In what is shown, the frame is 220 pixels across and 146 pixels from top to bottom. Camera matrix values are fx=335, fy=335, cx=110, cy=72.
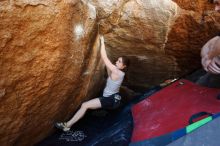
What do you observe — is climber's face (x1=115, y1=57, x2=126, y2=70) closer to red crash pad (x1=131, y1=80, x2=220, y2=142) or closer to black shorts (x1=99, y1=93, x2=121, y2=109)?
black shorts (x1=99, y1=93, x2=121, y2=109)

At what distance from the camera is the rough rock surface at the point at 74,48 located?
2.47 meters

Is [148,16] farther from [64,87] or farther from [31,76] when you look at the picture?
[31,76]

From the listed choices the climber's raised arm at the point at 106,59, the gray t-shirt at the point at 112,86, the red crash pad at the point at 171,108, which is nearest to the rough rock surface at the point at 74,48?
the climber's raised arm at the point at 106,59

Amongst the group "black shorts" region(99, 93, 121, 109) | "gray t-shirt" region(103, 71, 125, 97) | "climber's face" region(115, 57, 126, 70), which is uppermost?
"climber's face" region(115, 57, 126, 70)

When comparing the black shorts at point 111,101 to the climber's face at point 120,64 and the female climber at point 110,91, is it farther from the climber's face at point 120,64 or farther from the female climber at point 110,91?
the climber's face at point 120,64

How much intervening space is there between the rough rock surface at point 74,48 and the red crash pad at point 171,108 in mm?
504

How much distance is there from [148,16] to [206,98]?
965 mm

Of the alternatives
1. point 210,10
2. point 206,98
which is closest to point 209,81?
point 206,98

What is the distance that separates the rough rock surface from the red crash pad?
0.50 meters

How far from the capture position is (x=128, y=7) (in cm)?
313

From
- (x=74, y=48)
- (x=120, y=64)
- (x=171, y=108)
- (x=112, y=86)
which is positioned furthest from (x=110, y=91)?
(x=171, y=108)

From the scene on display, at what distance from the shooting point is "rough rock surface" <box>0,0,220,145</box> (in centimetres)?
247

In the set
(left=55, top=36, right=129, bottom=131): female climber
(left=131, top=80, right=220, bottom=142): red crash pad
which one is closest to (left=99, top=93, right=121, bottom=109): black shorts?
(left=55, top=36, right=129, bottom=131): female climber

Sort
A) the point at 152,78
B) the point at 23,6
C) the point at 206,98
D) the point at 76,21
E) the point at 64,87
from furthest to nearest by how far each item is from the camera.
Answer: the point at 152,78 → the point at 64,87 → the point at 76,21 → the point at 206,98 → the point at 23,6
